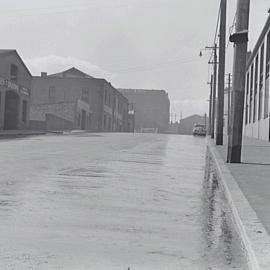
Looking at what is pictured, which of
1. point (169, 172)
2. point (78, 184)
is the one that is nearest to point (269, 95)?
point (169, 172)

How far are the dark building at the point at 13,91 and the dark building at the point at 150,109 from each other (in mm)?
81579

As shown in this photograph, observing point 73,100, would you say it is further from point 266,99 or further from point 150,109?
point 150,109

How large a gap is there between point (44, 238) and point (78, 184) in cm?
549

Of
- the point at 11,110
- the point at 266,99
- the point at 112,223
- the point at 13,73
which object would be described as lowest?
the point at 112,223

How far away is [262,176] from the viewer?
1408 cm

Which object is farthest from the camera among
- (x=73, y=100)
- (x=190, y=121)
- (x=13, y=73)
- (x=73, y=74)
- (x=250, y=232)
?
(x=190, y=121)

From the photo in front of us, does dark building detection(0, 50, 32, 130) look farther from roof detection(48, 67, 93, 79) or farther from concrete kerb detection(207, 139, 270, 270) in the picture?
concrete kerb detection(207, 139, 270, 270)

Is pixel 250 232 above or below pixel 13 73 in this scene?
below

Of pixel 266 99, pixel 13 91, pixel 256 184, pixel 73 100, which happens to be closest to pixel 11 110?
pixel 13 91

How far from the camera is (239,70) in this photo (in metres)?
17.6

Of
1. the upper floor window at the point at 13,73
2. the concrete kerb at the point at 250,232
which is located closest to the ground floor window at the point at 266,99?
the upper floor window at the point at 13,73

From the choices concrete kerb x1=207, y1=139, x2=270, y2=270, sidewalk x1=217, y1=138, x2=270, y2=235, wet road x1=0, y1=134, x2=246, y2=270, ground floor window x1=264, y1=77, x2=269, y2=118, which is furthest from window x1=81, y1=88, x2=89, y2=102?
concrete kerb x1=207, y1=139, x2=270, y2=270

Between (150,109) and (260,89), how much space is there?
3798 inches

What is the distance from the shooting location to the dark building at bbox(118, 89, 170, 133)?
14662cm
